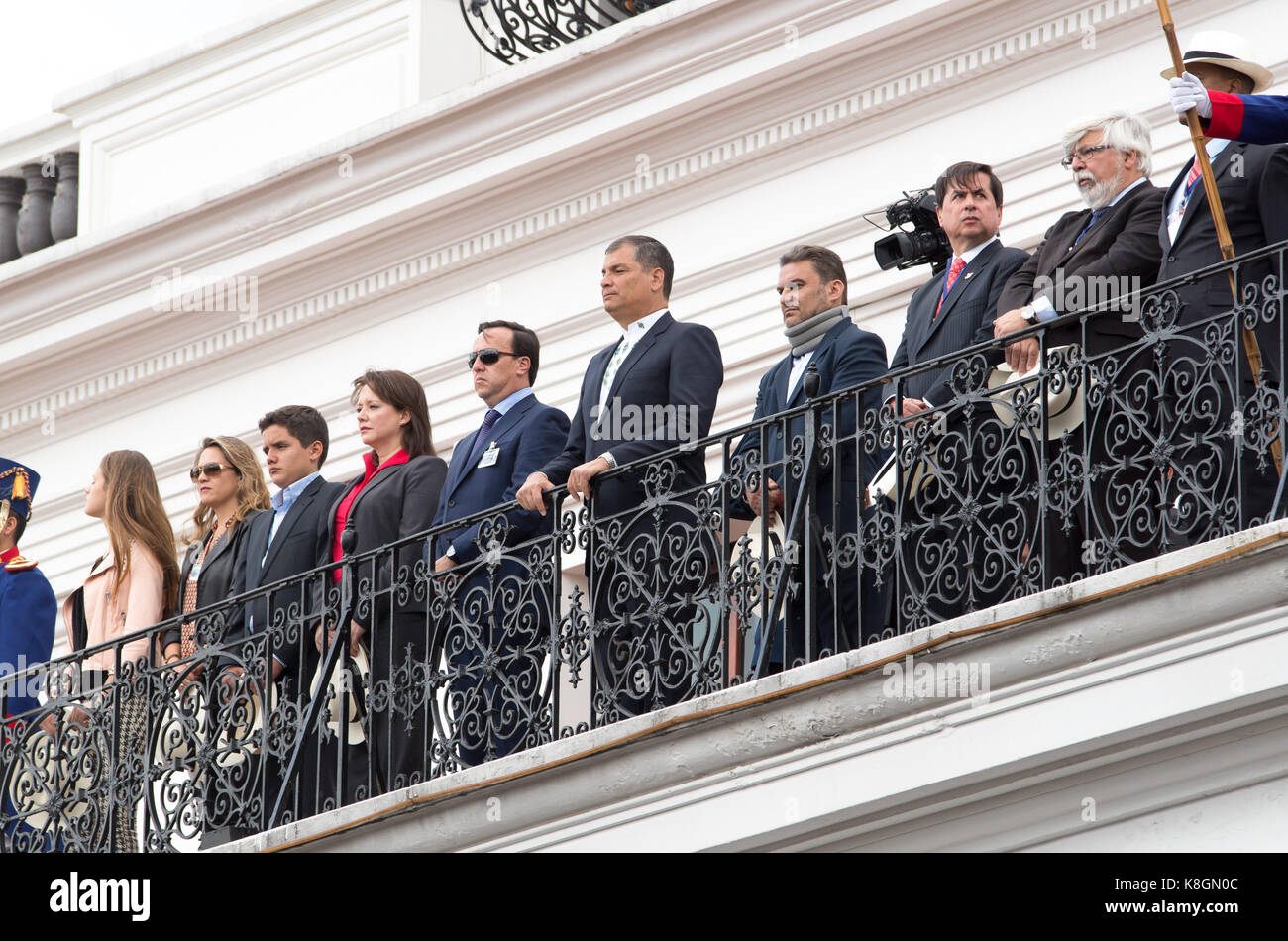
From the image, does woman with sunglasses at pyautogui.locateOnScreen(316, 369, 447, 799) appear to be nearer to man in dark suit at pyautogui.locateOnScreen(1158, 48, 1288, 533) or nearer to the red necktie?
the red necktie

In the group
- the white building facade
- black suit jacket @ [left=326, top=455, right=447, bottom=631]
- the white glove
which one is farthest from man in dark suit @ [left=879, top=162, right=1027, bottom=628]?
the white building facade

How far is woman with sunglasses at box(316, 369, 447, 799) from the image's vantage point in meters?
10.8

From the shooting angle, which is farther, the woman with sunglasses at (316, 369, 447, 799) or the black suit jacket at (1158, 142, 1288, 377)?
the woman with sunglasses at (316, 369, 447, 799)

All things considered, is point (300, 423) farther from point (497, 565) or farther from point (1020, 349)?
point (1020, 349)

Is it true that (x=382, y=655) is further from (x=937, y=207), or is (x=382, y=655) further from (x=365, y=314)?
(x=365, y=314)

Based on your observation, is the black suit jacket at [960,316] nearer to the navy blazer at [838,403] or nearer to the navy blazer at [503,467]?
the navy blazer at [838,403]

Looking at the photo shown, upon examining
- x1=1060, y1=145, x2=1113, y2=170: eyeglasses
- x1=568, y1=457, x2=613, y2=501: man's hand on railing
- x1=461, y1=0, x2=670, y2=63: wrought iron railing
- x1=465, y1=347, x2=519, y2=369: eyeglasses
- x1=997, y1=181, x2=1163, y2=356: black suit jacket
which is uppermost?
x1=461, y1=0, x2=670, y2=63: wrought iron railing

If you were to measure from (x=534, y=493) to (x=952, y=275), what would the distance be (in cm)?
161

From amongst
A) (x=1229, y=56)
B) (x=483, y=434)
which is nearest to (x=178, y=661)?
(x=483, y=434)

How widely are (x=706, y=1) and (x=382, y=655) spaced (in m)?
4.45

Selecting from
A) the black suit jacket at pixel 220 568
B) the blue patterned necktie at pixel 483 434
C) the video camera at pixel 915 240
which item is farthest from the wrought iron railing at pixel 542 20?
the blue patterned necktie at pixel 483 434

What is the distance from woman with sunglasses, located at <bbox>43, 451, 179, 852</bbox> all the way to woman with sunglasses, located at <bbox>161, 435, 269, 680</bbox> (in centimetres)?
13

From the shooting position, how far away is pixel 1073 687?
906 centimetres

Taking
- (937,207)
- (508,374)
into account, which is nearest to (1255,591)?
(937,207)
